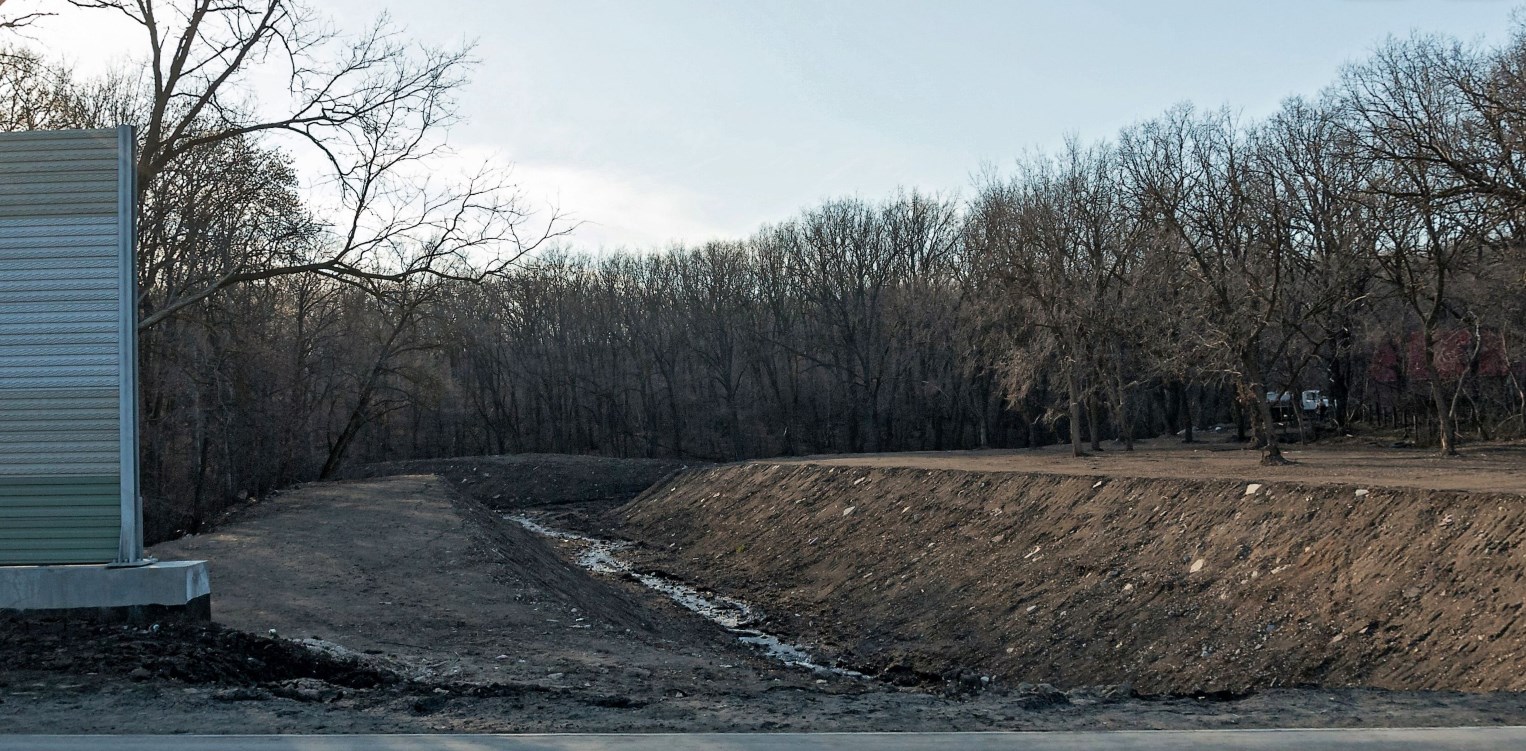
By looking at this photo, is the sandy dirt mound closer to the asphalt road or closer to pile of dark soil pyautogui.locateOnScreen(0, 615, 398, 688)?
pile of dark soil pyautogui.locateOnScreen(0, 615, 398, 688)

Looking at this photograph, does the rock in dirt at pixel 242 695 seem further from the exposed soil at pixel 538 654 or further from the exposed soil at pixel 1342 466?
the exposed soil at pixel 1342 466

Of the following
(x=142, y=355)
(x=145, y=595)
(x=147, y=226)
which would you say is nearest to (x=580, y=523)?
(x=142, y=355)

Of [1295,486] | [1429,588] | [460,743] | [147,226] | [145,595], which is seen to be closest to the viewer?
[460,743]

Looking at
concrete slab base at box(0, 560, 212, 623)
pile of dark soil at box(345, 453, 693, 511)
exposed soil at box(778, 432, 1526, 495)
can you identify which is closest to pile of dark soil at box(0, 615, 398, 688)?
concrete slab base at box(0, 560, 212, 623)

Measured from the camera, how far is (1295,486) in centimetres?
1576

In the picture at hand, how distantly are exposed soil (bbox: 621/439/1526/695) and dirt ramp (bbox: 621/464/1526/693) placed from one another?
0.03 m

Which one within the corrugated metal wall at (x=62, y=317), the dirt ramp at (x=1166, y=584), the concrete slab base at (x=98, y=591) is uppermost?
the corrugated metal wall at (x=62, y=317)

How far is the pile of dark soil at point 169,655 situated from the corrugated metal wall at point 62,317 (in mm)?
1289

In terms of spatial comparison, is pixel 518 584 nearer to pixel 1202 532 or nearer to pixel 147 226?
pixel 1202 532

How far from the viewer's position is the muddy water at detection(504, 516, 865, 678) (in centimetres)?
1579

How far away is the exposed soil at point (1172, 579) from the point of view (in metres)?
11.1

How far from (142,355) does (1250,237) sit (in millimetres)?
29280

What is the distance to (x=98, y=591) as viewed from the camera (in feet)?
33.1

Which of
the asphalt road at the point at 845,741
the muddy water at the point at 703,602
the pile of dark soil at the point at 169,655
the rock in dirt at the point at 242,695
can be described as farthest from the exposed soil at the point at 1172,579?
the rock in dirt at the point at 242,695
